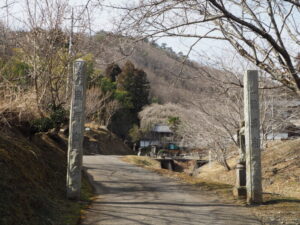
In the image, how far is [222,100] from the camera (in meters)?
15.2

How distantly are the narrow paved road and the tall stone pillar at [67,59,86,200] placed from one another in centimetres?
62

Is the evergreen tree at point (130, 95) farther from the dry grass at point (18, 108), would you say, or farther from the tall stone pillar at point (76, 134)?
the tall stone pillar at point (76, 134)

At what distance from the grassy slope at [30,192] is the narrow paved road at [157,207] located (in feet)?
1.63

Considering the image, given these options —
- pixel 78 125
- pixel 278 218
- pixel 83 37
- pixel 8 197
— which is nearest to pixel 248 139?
pixel 278 218

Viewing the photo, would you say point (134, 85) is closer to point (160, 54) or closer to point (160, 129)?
point (160, 129)

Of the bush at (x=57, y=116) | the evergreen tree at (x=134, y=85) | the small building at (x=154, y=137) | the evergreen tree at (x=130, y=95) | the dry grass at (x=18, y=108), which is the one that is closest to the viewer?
the dry grass at (x=18, y=108)

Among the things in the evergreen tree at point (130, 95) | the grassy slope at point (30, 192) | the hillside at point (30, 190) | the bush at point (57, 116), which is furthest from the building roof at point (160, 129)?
the grassy slope at point (30, 192)

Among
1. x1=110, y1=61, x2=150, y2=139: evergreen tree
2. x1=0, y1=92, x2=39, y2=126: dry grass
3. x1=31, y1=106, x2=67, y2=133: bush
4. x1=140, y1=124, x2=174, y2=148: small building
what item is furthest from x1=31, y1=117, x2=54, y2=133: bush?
x1=110, y1=61, x2=150, y2=139: evergreen tree

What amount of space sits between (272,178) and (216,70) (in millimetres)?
5694

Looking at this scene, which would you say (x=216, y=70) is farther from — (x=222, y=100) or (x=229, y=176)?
(x=229, y=176)

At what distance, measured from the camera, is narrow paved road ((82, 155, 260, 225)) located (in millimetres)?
5543

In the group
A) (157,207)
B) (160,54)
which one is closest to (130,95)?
(160,54)

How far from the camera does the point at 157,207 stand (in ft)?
21.0

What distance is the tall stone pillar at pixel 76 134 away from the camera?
6594mm
